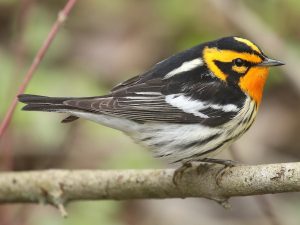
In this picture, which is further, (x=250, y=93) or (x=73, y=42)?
(x=73, y=42)

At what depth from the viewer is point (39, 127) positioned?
15.7 ft

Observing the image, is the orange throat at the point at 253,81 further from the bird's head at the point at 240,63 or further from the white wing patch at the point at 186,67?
the white wing patch at the point at 186,67

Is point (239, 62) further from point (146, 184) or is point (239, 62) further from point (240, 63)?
point (146, 184)

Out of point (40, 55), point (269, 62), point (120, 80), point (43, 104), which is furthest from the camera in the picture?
point (120, 80)

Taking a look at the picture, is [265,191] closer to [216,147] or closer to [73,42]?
[216,147]

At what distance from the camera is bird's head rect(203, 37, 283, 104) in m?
3.82

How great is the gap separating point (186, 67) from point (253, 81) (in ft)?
1.20

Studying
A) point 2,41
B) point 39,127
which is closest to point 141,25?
point 2,41

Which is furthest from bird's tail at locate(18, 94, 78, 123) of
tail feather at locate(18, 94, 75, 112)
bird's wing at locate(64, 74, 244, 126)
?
bird's wing at locate(64, 74, 244, 126)

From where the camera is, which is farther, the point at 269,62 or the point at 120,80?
the point at 120,80

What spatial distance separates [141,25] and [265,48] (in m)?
2.70

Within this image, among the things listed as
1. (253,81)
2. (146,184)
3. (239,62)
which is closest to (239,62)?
(239,62)

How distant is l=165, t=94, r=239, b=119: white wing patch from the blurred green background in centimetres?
85

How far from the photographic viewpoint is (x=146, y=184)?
375cm
